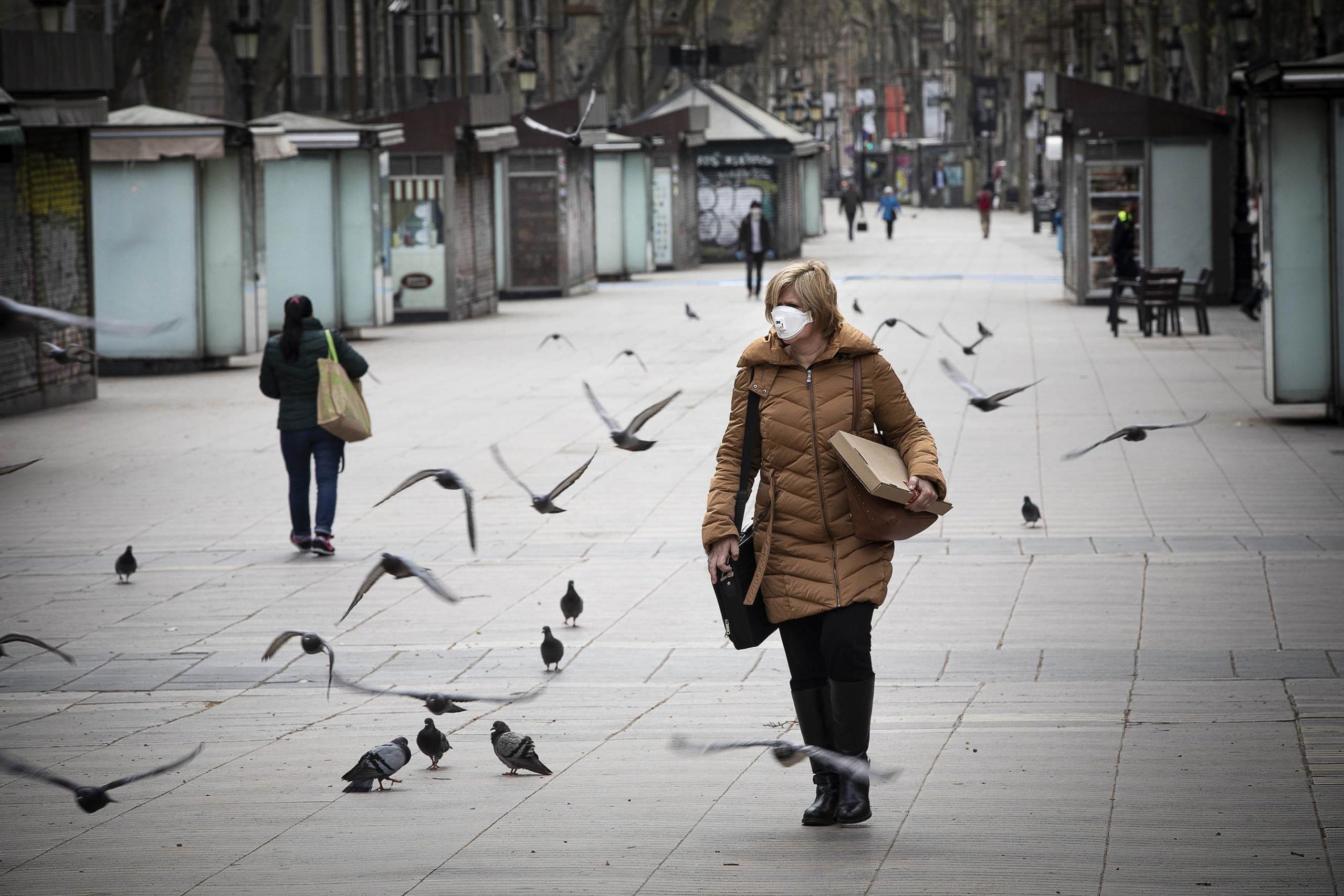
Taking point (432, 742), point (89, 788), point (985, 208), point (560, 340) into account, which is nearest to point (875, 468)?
point (432, 742)

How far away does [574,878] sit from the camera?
15.9ft

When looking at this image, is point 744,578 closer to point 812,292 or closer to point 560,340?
point 812,292

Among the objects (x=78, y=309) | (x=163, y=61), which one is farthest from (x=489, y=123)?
(x=78, y=309)

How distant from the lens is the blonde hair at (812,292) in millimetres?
5207

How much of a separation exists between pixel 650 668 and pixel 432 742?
82.9 inches

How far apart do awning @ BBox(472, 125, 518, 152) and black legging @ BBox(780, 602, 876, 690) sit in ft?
81.0

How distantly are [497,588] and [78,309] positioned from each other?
11.3 meters

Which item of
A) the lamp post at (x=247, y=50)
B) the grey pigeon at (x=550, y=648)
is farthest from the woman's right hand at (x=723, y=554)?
the lamp post at (x=247, y=50)

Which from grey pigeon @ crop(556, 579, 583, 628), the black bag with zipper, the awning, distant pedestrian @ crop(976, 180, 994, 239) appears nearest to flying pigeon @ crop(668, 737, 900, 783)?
the black bag with zipper

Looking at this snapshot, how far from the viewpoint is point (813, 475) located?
5305mm

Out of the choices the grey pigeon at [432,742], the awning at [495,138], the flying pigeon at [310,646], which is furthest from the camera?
the awning at [495,138]

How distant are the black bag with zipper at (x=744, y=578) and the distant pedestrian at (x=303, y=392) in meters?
6.08

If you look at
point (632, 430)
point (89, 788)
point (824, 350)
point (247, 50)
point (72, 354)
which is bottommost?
point (89, 788)

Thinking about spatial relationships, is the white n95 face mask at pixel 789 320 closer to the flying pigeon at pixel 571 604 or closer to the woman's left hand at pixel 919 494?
the woman's left hand at pixel 919 494
